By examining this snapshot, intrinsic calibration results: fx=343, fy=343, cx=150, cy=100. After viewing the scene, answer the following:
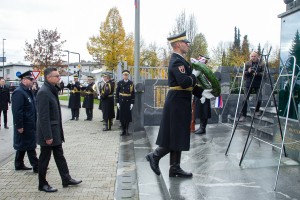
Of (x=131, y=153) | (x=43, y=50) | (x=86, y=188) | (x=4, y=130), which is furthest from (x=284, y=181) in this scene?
(x=43, y=50)

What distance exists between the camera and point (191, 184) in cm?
482

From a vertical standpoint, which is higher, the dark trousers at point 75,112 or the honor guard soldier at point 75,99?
the honor guard soldier at point 75,99

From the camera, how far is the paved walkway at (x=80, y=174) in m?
5.39

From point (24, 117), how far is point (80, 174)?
151 centimetres

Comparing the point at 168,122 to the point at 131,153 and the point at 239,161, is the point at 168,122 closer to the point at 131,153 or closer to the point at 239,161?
the point at 239,161

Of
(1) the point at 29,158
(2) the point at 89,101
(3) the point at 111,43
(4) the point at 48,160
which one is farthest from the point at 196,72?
(3) the point at 111,43

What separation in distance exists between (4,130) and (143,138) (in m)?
6.26

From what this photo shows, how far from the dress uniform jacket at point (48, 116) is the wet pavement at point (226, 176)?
1583 millimetres

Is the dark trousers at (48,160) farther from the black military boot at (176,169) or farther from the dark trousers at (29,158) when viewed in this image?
the black military boot at (176,169)

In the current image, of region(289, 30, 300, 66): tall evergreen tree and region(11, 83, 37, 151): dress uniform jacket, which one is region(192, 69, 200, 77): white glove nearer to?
region(289, 30, 300, 66): tall evergreen tree

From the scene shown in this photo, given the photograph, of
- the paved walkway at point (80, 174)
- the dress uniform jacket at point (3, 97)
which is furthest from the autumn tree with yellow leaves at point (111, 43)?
the paved walkway at point (80, 174)

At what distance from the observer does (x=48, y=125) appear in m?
5.16

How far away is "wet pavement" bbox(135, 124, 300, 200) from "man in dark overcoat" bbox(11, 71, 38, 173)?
82.9 inches

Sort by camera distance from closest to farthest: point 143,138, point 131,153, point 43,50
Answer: point 131,153 < point 143,138 < point 43,50
